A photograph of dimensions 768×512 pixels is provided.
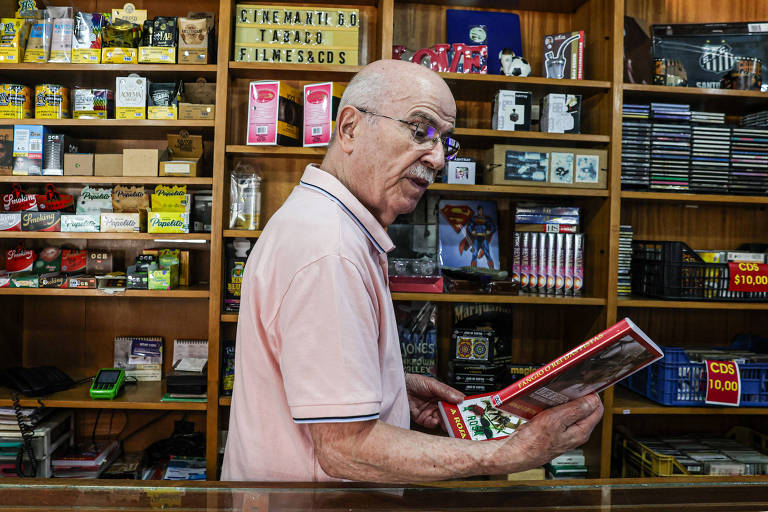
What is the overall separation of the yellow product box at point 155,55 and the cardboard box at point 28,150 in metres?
0.58

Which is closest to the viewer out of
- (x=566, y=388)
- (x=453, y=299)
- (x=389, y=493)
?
(x=389, y=493)

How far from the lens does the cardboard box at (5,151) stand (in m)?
2.63

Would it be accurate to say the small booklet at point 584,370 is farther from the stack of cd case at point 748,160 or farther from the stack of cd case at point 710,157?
the stack of cd case at point 748,160

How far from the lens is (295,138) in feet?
8.89

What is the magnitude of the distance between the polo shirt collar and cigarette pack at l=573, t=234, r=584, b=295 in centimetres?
192

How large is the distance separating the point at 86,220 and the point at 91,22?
3.06ft

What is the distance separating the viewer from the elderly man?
84 cm

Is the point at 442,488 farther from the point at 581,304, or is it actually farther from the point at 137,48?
the point at 137,48

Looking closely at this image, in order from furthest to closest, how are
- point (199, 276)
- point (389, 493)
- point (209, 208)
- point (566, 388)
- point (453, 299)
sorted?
point (199, 276)
point (209, 208)
point (453, 299)
point (566, 388)
point (389, 493)

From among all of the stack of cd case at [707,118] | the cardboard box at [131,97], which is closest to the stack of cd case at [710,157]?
the stack of cd case at [707,118]

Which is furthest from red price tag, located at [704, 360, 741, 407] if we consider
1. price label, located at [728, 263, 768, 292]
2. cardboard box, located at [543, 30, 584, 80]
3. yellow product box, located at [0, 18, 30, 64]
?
yellow product box, located at [0, 18, 30, 64]

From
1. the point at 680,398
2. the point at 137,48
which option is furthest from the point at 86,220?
the point at 680,398

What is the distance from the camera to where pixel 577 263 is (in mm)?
2771

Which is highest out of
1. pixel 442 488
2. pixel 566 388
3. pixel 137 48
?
pixel 137 48
